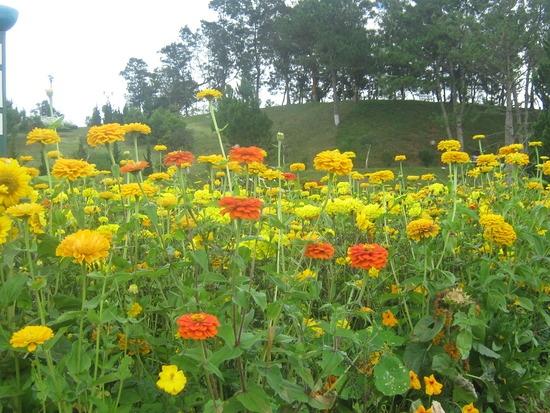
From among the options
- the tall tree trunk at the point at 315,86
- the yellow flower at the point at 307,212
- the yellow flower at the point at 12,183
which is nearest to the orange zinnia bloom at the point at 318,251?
the yellow flower at the point at 307,212

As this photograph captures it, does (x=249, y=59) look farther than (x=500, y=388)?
Yes

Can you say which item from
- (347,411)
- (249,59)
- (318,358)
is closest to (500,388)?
(347,411)

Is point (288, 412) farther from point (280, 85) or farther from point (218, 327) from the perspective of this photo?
point (280, 85)

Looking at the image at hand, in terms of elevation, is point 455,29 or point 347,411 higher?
point 455,29

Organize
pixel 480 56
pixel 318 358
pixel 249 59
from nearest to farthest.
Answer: pixel 318 358 → pixel 480 56 → pixel 249 59

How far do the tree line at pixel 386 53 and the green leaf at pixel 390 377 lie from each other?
17.6 meters

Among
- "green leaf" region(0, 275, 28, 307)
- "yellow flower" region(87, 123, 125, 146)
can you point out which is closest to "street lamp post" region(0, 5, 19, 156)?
"yellow flower" region(87, 123, 125, 146)

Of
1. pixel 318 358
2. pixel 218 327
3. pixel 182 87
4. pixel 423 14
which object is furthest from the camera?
pixel 182 87

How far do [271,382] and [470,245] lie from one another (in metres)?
1.12

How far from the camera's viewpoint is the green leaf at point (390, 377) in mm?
1547

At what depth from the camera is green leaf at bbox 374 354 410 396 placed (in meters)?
1.55

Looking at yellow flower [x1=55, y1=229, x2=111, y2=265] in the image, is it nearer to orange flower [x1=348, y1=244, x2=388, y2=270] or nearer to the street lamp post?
orange flower [x1=348, y1=244, x2=388, y2=270]

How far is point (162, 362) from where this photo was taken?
165cm

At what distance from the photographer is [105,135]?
182 cm
